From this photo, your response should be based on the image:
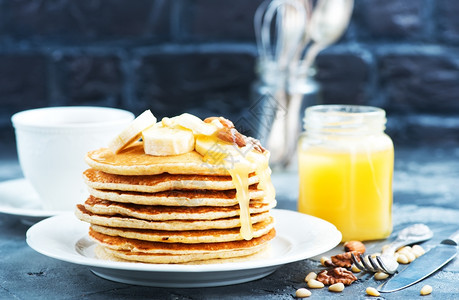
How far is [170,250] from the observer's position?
1094 millimetres

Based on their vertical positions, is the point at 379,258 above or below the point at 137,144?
below

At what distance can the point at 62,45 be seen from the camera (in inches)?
103

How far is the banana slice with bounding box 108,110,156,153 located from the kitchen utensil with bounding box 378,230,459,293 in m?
0.47

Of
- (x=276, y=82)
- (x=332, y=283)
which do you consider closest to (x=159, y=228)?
(x=332, y=283)

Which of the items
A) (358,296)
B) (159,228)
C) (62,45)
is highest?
(62,45)

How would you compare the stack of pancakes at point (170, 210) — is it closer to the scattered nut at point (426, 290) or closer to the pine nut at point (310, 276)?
the pine nut at point (310, 276)

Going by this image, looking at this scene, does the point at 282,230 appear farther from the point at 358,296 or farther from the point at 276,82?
the point at 276,82

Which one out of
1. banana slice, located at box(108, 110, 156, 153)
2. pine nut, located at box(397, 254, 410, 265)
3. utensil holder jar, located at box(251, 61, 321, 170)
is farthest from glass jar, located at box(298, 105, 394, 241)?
utensil holder jar, located at box(251, 61, 321, 170)

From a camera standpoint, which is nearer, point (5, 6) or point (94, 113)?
point (94, 113)

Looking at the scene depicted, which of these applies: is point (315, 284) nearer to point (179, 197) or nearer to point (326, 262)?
point (326, 262)

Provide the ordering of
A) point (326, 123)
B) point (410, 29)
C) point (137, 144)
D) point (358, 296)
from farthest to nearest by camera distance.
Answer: point (410, 29) → point (326, 123) → point (137, 144) → point (358, 296)

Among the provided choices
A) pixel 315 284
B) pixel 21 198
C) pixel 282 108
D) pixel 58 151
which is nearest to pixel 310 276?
pixel 315 284

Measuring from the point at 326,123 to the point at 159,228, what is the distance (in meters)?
0.47

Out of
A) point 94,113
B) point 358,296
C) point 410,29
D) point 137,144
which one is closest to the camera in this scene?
point 358,296
